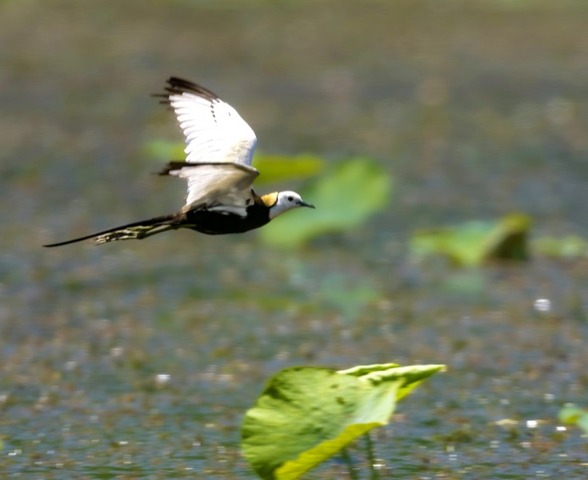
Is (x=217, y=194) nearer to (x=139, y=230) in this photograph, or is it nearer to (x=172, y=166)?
(x=139, y=230)

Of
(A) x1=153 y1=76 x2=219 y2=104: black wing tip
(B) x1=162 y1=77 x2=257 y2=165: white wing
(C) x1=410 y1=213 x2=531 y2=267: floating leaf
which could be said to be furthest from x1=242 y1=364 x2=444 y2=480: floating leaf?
(C) x1=410 y1=213 x2=531 y2=267: floating leaf

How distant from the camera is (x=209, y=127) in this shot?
4285mm

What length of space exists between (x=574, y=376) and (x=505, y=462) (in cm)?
112

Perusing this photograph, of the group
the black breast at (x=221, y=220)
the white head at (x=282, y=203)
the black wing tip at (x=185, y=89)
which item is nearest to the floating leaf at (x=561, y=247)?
the black wing tip at (x=185, y=89)

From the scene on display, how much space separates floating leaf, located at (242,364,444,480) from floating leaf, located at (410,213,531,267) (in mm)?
3515

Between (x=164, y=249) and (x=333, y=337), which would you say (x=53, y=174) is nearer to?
(x=164, y=249)

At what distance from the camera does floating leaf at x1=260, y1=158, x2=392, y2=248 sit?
24.9 feet

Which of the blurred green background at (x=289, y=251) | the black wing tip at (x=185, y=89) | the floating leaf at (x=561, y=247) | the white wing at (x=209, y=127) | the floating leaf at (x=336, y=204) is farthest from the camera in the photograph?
the floating leaf at (x=336, y=204)

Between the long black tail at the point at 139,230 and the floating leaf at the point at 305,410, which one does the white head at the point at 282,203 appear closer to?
the long black tail at the point at 139,230

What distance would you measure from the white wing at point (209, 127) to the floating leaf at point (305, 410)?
0.66 meters

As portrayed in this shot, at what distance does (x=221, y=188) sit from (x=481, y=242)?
350 centimetres

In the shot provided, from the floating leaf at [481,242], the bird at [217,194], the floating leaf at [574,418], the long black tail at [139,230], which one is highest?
the floating leaf at [481,242]

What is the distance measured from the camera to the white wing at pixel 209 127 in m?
4.18

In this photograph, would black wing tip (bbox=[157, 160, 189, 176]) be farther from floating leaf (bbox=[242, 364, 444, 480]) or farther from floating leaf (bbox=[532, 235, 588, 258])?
floating leaf (bbox=[532, 235, 588, 258])
